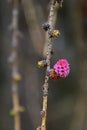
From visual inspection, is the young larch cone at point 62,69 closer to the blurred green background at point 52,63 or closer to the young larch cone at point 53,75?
the young larch cone at point 53,75

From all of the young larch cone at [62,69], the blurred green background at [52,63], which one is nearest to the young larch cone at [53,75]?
the young larch cone at [62,69]

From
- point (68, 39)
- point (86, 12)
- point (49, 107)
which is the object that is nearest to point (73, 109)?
point (49, 107)

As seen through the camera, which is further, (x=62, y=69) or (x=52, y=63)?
(x=52, y=63)

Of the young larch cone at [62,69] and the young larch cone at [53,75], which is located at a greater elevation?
the young larch cone at [62,69]

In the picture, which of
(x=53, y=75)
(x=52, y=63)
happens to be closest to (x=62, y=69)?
(x=53, y=75)

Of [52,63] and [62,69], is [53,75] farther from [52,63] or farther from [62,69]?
[52,63]

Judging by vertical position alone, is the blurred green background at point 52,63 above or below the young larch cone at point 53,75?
above

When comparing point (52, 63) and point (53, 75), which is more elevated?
point (52, 63)

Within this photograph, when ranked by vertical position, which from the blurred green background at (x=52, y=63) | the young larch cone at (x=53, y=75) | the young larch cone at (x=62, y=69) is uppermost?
the blurred green background at (x=52, y=63)

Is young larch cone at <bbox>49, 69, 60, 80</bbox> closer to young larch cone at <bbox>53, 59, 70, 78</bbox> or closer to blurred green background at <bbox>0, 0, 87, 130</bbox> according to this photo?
young larch cone at <bbox>53, 59, 70, 78</bbox>

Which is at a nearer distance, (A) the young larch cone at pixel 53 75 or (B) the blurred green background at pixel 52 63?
(A) the young larch cone at pixel 53 75

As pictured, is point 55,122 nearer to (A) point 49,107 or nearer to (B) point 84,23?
(A) point 49,107
